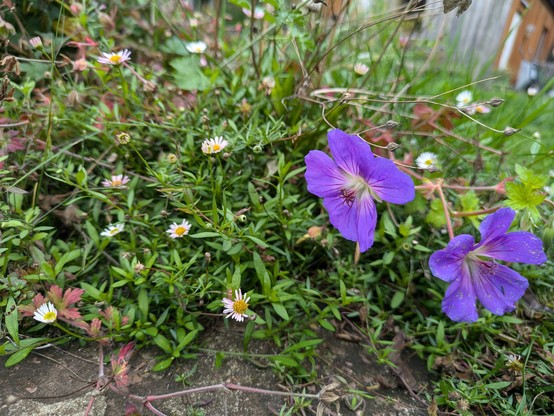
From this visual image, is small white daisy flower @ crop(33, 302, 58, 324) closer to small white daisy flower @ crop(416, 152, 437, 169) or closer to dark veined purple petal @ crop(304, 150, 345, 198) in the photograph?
dark veined purple petal @ crop(304, 150, 345, 198)

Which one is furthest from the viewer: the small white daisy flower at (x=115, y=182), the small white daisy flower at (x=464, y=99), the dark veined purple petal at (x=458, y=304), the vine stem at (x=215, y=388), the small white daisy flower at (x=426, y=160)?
the small white daisy flower at (x=464, y=99)

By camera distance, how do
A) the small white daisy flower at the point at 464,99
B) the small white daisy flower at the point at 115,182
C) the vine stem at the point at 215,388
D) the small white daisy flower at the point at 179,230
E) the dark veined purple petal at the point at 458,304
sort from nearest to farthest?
the vine stem at the point at 215,388
the dark veined purple petal at the point at 458,304
the small white daisy flower at the point at 179,230
the small white daisy flower at the point at 115,182
the small white daisy flower at the point at 464,99

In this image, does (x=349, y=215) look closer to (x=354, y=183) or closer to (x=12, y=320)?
(x=354, y=183)

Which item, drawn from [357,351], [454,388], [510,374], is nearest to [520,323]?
[510,374]

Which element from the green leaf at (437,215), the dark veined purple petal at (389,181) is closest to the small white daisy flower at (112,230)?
the dark veined purple petal at (389,181)

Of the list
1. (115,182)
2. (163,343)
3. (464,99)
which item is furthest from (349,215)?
(464,99)

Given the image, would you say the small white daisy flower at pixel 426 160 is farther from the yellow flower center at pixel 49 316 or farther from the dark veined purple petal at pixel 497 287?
the yellow flower center at pixel 49 316
